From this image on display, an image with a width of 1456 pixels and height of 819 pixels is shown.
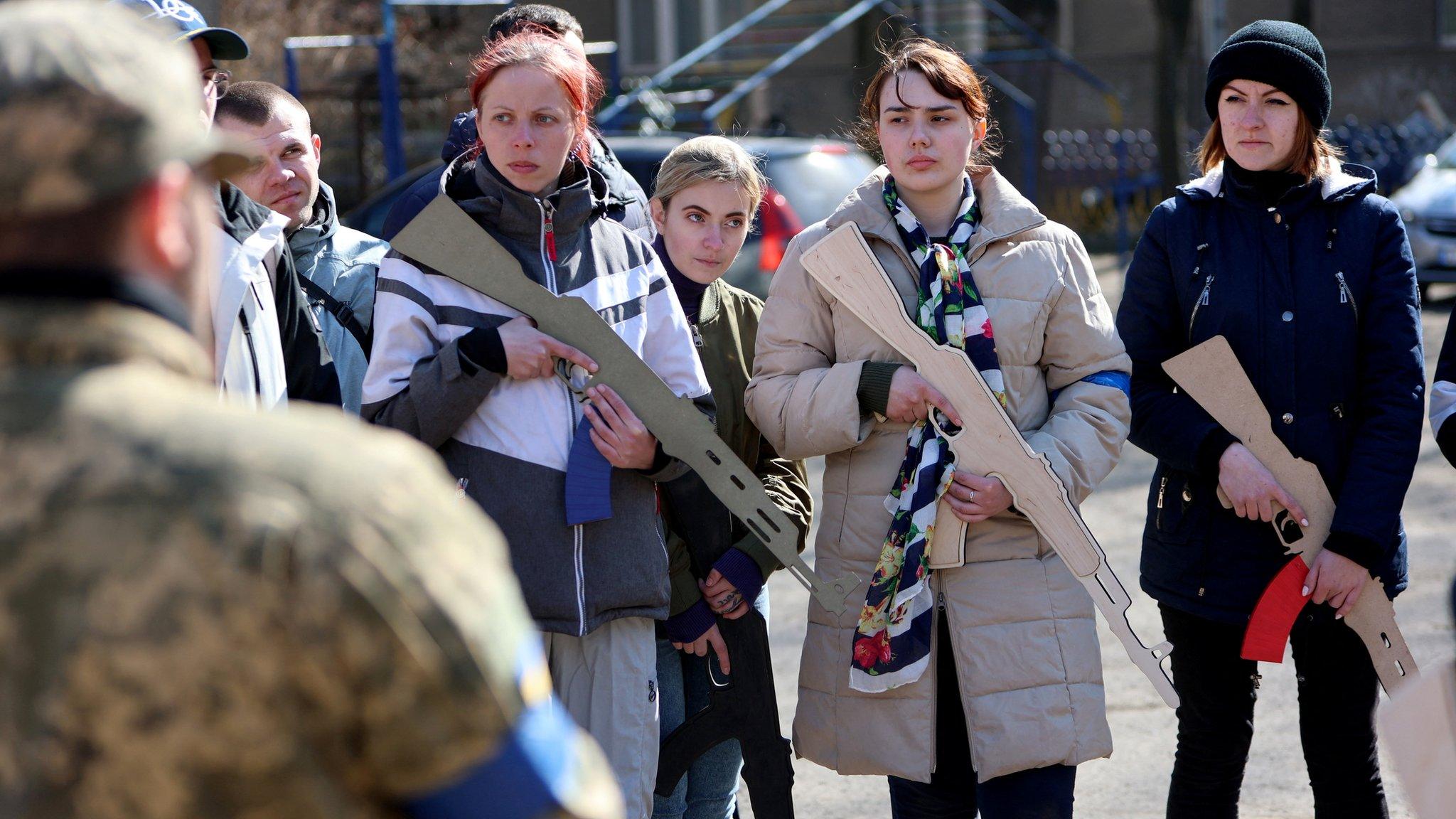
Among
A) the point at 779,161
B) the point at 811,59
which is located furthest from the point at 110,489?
the point at 811,59

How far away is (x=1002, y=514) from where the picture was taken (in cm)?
301

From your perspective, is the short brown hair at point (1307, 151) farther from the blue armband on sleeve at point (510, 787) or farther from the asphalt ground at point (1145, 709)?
the blue armband on sleeve at point (510, 787)

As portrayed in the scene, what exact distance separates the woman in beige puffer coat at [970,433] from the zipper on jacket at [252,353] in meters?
1.07

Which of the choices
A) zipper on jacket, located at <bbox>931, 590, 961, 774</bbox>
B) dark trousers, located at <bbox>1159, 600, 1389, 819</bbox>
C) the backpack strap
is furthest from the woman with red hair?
dark trousers, located at <bbox>1159, 600, 1389, 819</bbox>

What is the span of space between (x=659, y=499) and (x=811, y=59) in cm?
2252

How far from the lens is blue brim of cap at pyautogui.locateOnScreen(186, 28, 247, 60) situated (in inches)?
118

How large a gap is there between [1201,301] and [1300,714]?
3.09 ft

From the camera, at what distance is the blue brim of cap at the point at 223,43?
3.00 meters

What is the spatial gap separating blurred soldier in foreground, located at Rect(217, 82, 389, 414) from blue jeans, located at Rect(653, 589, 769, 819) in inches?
40.2

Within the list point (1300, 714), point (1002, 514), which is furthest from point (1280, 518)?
point (1002, 514)

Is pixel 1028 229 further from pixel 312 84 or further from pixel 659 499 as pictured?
pixel 312 84

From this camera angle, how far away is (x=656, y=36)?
25.0 meters

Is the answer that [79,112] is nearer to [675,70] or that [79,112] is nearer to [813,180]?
[813,180]

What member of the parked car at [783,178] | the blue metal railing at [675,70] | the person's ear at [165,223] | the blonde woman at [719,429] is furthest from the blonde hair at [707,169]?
the blue metal railing at [675,70]
